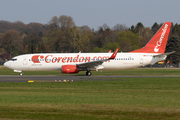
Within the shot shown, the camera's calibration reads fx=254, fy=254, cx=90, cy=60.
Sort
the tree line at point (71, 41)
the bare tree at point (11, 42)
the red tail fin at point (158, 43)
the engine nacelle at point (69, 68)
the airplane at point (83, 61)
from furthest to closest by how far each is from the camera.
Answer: the bare tree at point (11, 42) → the tree line at point (71, 41) → the red tail fin at point (158, 43) → the airplane at point (83, 61) → the engine nacelle at point (69, 68)

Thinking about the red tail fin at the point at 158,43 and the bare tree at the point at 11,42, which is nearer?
the red tail fin at the point at 158,43

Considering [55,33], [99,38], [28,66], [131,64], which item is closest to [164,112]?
[131,64]

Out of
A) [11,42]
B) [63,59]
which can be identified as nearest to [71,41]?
[11,42]

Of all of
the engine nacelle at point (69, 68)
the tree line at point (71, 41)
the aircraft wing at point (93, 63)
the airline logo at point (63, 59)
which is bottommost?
the engine nacelle at point (69, 68)

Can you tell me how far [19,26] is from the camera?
199m

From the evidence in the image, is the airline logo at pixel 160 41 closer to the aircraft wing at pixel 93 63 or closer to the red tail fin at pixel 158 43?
the red tail fin at pixel 158 43

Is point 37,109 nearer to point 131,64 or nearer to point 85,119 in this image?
point 85,119

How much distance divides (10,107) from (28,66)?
80.7 ft

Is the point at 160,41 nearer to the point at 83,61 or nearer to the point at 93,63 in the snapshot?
the point at 93,63

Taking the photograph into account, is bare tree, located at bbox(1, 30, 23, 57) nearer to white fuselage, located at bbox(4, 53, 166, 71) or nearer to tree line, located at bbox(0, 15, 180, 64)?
tree line, located at bbox(0, 15, 180, 64)

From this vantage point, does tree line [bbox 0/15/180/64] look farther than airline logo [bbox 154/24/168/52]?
Yes

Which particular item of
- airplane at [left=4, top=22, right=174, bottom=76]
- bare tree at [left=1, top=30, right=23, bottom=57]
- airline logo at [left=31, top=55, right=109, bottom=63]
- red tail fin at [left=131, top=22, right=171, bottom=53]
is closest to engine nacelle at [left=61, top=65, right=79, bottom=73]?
airplane at [left=4, top=22, right=174, bottom=76]

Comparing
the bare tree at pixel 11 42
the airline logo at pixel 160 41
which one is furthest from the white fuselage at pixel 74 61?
the bare tree at pixel 11 42

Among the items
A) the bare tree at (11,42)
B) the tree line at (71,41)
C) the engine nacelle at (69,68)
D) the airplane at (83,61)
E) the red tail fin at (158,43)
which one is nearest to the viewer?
the engine nacelle at (69,68)
